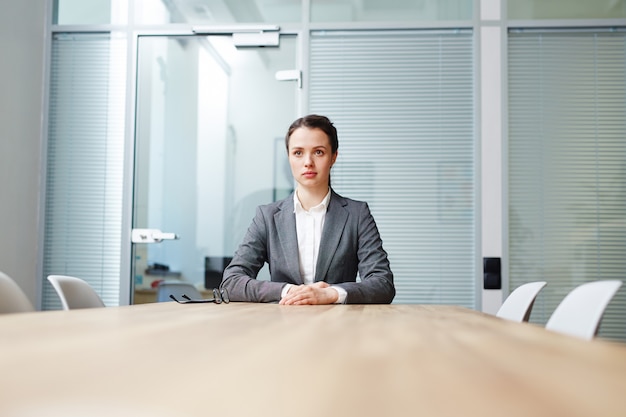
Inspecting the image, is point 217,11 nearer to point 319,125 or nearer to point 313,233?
point 319,125

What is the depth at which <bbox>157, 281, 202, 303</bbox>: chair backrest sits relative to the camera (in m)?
4.33

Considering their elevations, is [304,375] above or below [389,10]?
below

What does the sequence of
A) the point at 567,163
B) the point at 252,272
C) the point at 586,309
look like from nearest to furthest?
the point at 586,309 < the point at 252,272 < the point at 567,163

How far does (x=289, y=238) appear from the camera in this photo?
283cm

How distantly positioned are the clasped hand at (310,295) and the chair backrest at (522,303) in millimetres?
603

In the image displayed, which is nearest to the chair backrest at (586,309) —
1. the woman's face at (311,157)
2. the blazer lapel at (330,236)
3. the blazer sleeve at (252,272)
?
the blazer sleeve at (252,272)

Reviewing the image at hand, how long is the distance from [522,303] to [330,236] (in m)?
1.00

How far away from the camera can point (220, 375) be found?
1.83 feet

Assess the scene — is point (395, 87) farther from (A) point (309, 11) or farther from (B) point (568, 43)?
(B) point (568, 43)

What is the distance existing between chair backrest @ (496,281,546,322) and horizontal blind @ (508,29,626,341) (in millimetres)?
2028

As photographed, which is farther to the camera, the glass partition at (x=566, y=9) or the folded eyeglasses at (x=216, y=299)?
the glass partition at (x=566, y=9)

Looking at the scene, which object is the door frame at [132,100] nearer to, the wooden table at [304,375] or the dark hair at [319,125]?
the dark hair at [319,125]

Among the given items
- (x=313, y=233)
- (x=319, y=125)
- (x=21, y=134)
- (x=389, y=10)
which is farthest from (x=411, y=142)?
(x=21, y=134)

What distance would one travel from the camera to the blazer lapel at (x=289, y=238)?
2.81 m
